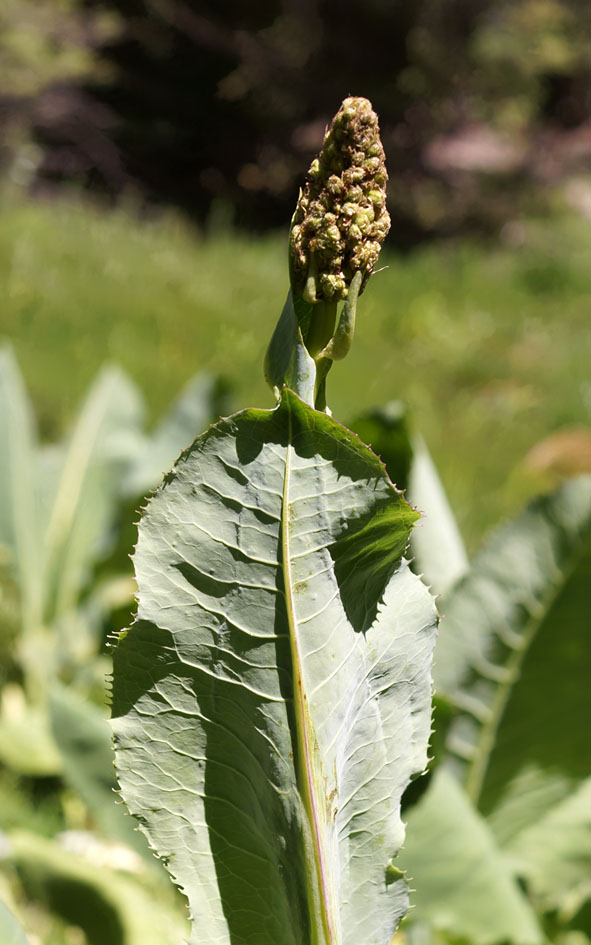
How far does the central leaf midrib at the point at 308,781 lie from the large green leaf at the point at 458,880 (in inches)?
16.7

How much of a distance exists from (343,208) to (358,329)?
4163 millimetres

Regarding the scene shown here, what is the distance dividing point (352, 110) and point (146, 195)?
7.80 meters

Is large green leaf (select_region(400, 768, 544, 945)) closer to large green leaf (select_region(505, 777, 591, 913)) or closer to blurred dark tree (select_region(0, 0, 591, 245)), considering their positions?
large green leaf (select_region(505, 777, 591, 913))

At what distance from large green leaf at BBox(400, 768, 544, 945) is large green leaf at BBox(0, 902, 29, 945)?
515 millimetres

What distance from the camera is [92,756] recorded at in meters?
1.32

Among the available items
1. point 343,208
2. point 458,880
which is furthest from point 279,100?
point 343,208

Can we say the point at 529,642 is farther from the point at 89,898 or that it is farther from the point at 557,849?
the point at 89,898

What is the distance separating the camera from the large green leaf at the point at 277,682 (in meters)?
0.62

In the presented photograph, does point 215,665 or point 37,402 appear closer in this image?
point 215,665

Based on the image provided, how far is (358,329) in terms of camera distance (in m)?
4.69

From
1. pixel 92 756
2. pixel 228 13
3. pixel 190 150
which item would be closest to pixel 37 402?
pixel 92 756

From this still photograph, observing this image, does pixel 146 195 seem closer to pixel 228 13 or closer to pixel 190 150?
pixel 190 150

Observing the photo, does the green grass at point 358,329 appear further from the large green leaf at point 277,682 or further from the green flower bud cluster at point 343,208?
the green flower bud cluster at point 343,208

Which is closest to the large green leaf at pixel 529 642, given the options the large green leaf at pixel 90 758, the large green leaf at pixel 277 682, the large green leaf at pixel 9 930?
the large green leaf at pixel 90 758
